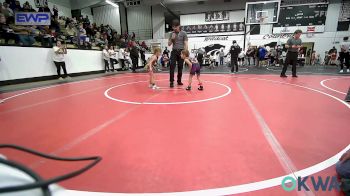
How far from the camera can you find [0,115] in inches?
143

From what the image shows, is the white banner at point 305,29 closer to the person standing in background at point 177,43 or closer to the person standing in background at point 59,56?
the person standing in background at point 177,43

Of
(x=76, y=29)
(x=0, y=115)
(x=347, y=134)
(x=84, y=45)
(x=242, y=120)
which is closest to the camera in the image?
(x=347, y=134)

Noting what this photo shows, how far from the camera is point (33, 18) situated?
6574mm

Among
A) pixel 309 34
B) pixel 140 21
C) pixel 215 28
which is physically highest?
pixel 140 21

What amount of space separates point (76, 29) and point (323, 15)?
19875 millimetres

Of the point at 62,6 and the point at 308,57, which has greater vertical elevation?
the point at 62,6

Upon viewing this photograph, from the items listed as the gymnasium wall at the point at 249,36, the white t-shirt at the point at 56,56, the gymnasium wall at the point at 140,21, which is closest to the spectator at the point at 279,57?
the gymnasium wall at the point at 249,36

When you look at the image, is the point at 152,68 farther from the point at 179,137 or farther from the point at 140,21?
the point at 140,21

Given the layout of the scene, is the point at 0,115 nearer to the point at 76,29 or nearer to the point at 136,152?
the point at 136,152

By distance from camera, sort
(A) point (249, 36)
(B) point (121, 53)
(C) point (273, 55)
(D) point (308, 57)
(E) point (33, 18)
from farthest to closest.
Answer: (A) point (249, 36) < (D) point (308, 57) < (C) point (273, 55) < (B) point (121, 53) < (E) point (33, 18)

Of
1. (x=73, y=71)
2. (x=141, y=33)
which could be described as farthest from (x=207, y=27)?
(x=73, y=71)

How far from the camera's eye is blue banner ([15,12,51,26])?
21.0ft

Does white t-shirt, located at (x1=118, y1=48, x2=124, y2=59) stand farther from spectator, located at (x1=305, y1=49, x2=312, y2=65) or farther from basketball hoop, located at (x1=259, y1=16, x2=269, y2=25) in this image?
spectator, located at (x1=305, y1=49, x2=312, y2=65)

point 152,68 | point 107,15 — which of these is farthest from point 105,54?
point 107,15
